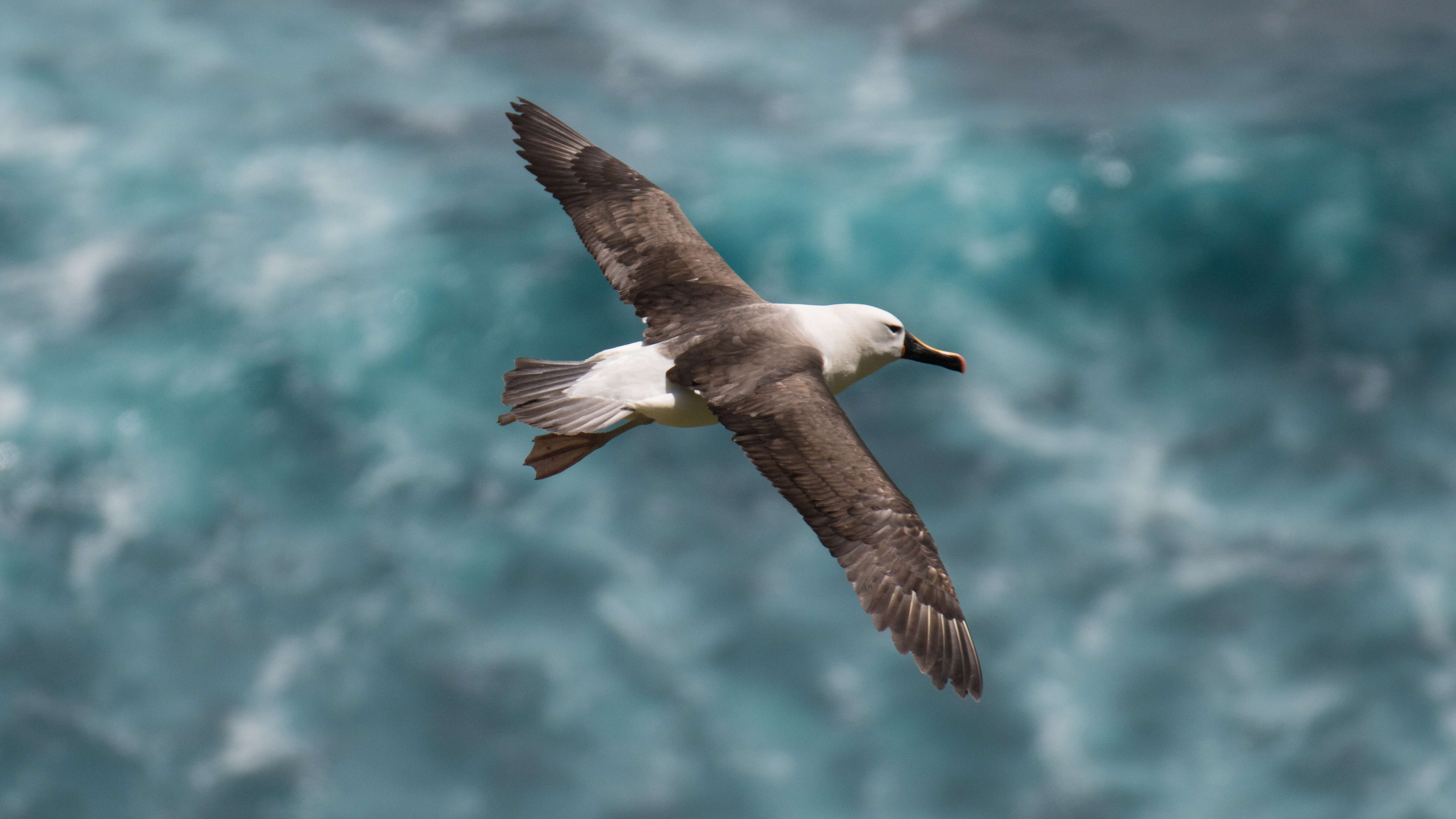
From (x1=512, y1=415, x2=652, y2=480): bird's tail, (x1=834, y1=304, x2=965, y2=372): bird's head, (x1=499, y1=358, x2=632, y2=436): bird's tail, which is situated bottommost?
(x1=499, y1=358, x2=632, y2=436): bird's tail

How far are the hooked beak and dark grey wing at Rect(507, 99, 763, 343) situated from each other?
114 centimetres

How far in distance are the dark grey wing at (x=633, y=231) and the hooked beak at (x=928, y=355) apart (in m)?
1.14

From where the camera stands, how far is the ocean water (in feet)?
128

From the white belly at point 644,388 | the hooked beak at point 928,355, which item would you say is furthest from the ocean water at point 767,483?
the white belly at point 644,388

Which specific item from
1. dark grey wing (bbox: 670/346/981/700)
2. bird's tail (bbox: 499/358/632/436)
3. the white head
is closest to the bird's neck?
the white head

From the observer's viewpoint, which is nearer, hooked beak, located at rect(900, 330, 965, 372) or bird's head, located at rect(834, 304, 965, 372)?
bird's head, located at rect(834, 304, 965, 372)

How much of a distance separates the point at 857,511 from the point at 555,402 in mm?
2223

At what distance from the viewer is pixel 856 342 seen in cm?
1084

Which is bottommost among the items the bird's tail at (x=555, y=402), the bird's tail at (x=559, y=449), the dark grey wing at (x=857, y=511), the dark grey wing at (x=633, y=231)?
the dark grey wing at (x=857, y=511)

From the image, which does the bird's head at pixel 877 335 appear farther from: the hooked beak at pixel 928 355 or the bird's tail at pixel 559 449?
the bird's tail at pixel 559 449

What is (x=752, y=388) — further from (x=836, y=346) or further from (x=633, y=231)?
(x=633, y=231)

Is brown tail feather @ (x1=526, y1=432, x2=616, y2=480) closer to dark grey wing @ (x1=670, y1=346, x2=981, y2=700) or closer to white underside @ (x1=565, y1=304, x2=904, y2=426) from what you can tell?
white underside @ (x1=565, y1=304, x2=904, y2=426)

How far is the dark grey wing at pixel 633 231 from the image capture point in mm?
11188

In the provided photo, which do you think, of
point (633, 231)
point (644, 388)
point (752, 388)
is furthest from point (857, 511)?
point (633, 231)
